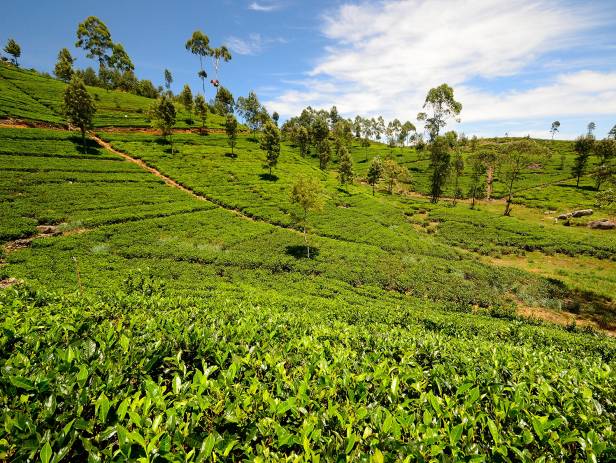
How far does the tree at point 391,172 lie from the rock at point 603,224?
145ft

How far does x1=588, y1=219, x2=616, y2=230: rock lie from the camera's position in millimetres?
53428

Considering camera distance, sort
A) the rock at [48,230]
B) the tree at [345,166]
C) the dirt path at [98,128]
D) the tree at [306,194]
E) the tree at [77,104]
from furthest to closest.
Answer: the tree at [345,166] → the dirt path at [98,128] → the tree at [77,104] → the tree at [306,194] → the rock at [48,230]

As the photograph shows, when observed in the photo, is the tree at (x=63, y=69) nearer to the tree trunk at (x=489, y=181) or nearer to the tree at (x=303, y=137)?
the tree at (x=303, y=137)

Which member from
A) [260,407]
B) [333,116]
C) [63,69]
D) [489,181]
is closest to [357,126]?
[333,116]

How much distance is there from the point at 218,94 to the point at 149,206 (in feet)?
Result: 294

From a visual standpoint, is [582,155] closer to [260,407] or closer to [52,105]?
[260,407]

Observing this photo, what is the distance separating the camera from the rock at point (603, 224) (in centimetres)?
5343

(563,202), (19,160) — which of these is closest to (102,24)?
(19,160)

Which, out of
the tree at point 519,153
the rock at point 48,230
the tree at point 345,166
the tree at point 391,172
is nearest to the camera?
the rock at point 48,230

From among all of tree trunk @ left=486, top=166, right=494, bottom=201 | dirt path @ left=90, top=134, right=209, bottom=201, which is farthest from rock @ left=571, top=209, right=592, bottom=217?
dirt path @ left=90, top=134, right=209, bottom=201

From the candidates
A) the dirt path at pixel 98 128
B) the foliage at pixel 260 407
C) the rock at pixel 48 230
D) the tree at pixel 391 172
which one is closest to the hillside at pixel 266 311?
the foliage at pixel 260 407

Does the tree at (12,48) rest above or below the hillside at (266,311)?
above

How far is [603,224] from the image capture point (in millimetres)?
53781

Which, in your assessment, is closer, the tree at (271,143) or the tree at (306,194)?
the tree at (306,194)
